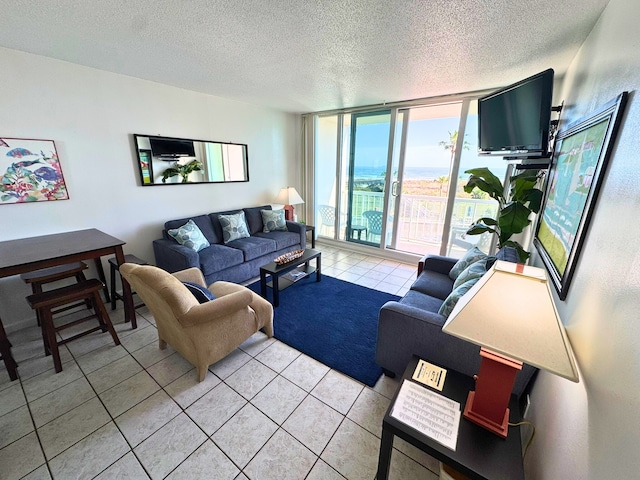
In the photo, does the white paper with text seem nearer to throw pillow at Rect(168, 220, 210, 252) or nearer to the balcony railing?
throw pillow at Rect(168, 220, 210, 252)

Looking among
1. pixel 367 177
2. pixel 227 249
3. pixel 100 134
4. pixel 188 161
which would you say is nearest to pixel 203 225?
pixel 227 249

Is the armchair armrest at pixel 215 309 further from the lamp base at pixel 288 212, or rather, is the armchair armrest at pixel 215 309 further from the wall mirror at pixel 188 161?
the lamp base at pixel 288 212

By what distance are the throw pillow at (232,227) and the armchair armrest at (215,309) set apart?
183cm

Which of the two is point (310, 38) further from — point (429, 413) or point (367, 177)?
point (367, 177)

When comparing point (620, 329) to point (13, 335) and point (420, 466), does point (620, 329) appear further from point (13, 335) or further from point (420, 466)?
point (13, 335)

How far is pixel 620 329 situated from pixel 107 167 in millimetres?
3820

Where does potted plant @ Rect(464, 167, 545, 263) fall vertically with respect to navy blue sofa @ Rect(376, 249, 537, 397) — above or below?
above

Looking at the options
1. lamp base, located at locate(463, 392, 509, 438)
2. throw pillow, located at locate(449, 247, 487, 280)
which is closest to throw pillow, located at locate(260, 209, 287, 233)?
throw pillow, located at locate(449, 247, 487, 280)

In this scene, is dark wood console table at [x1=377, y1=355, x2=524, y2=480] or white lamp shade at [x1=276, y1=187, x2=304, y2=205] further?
white lamp shade at [x1=276, y1=187, x2=304, y2=205]

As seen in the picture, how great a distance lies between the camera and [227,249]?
3.19 meters

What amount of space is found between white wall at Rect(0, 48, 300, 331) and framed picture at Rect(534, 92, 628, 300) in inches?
147

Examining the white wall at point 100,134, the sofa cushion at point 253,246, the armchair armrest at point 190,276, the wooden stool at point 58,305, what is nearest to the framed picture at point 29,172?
the white wall at point 100,134

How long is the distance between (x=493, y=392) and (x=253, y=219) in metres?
3.57

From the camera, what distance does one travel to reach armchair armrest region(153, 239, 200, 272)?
273 centimetres
